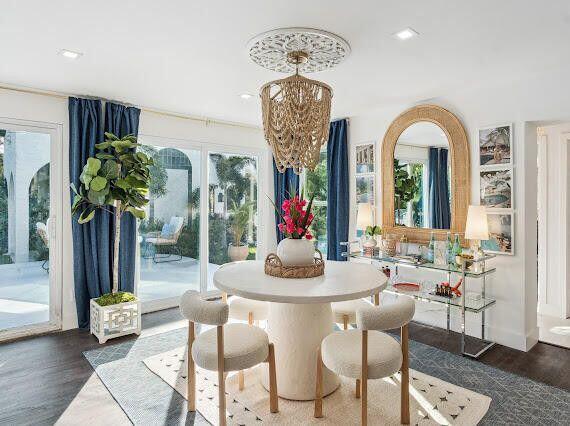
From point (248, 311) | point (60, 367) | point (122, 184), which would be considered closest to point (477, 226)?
point (248, 311)

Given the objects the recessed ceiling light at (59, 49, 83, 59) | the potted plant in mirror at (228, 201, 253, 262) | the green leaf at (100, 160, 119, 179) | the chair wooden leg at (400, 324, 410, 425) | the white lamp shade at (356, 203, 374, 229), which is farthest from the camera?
the potted plant in mirror at (228, 201, 253, 262)

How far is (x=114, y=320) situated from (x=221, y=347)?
6.59 ft

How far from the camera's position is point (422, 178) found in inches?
154

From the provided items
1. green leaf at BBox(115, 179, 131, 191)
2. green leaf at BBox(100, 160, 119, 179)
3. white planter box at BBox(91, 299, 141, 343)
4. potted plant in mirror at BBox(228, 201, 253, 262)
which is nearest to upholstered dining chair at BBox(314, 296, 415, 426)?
white planter box at BBox(91, 299, 141, 343)

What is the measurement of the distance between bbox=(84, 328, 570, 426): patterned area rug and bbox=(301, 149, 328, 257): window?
2404 mm

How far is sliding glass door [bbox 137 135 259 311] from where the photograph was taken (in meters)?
4.53

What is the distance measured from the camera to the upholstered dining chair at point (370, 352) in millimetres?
1932

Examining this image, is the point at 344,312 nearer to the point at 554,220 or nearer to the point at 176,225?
the point at 176,225

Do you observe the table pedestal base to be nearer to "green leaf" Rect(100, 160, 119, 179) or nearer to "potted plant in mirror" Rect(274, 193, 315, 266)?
"potted plant in mirror" Rect(274, 193, 315, 266)

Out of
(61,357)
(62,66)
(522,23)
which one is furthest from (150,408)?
(522,23)

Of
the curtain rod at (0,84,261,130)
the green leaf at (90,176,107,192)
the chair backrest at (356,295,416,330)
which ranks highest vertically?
the curtain rod at (0,84,261,130)

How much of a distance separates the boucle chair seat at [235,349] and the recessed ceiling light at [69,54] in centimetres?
218

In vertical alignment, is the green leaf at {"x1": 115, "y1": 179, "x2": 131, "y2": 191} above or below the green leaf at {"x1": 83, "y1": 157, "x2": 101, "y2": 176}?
below

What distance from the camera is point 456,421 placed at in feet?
7.36
